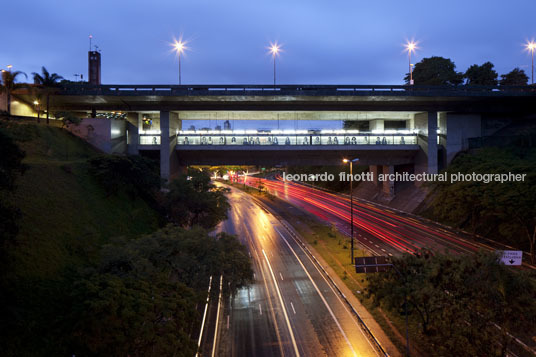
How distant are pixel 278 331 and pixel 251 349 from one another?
2485 millimetres

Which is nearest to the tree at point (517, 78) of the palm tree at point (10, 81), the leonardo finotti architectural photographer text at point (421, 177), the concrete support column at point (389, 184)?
the leonardo finotti architectural photographer text at point (421, 177)

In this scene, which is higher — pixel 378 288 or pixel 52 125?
pixel 52 125

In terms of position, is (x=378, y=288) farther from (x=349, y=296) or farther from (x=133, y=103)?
(x=133, y=103)

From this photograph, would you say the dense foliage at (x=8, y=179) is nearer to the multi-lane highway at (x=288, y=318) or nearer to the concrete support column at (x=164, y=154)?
the multi-lane highway at (x=288, y=318)

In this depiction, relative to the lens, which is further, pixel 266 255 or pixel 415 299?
pixel 266 255

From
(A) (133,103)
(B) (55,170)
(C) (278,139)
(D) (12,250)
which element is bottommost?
(D) (12,250)

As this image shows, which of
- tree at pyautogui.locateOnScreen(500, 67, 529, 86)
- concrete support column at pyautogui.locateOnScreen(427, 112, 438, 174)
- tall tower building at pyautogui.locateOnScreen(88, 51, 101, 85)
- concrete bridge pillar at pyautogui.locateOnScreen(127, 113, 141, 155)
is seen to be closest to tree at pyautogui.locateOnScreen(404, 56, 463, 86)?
tree at pyautogui.locateOnScreen(500, 67, 529, 86)

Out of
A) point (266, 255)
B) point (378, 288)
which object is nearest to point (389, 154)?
point (266, 255)

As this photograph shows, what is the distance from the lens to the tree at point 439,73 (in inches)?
3388

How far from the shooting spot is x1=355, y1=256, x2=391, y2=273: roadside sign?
21.8 meters

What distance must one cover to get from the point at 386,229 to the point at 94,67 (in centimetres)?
5361

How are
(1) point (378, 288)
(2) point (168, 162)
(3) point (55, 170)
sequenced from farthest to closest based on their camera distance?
(2) point (168, 162), (3) point (55, 170), (1) point (378, 288)

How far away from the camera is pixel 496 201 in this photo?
3400 centimetres

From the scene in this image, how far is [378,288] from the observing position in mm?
20641
